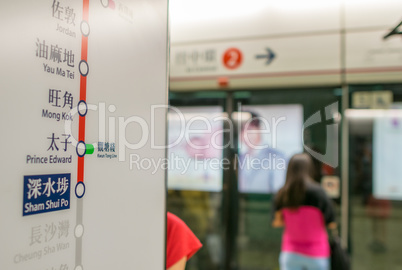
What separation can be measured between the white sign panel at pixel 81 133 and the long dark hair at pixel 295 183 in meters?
2.24

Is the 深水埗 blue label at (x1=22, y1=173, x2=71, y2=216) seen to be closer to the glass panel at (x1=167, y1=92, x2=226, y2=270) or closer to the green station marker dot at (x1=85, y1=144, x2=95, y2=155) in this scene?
the green station marker dot at (x1=85, y1=144, x2=95, y2=155)

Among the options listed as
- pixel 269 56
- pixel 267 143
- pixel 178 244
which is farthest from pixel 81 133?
pixel 267 143

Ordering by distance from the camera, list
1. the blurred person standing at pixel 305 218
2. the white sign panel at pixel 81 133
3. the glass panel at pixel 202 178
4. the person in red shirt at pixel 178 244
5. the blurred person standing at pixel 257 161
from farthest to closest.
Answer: the glass panel at pixel 202 178, the blurred person standing at pixel 257 161, the blurred person standing at pixel 305 218, the person in red shirt at pixel 178 244, the white sign panel at pixel 81 133

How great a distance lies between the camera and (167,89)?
1493mm

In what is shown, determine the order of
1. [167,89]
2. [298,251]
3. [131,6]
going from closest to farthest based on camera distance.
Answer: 1. [131,6]
2. [167,89]
3. [298,251]

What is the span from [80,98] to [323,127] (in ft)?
10.4

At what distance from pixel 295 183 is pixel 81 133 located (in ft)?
8.88

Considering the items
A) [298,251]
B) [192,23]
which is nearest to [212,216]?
[298,251]

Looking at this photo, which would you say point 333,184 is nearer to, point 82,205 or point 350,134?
point 350,134

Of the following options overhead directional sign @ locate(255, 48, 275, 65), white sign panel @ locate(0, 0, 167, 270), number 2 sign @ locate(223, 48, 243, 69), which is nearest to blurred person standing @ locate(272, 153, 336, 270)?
overhead directional sign @ locate(255, 48, 275, 65)

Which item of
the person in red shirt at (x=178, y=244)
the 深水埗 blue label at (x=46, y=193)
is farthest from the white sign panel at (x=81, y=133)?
the person in red shirt at (x=178, y=244)

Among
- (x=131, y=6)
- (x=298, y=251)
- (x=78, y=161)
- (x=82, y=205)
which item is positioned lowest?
(x=298, y=251)

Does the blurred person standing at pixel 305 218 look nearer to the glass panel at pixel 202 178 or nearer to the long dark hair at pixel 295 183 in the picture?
the long dark hair at pixel 295 183

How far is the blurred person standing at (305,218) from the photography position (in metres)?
3.41
